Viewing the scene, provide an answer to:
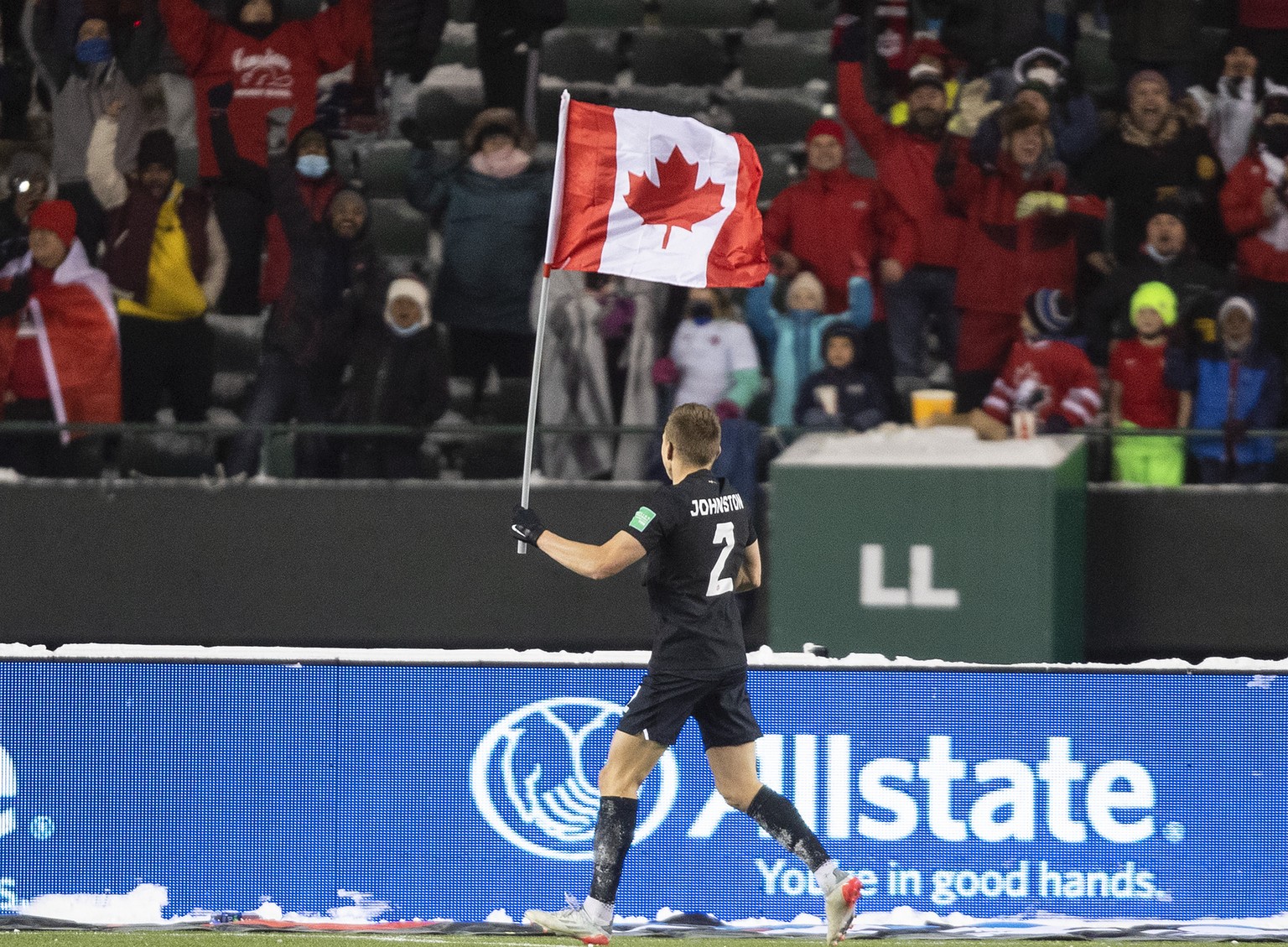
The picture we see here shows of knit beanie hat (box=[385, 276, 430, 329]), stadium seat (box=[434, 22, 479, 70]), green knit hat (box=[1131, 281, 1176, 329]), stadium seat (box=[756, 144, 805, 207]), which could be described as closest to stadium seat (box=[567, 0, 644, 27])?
stadium seat (box=[434, 22, 479, 70])

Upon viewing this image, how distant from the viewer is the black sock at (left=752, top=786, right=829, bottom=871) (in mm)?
6500

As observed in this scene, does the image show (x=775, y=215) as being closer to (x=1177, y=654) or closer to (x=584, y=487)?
(x=584, y=487)

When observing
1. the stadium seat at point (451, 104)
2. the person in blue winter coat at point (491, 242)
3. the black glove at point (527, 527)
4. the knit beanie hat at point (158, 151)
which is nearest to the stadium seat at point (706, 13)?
the stadium seat at point (451, 104)

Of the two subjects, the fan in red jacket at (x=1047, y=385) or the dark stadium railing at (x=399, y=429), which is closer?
the dark stadium railing at (x=399, y=429)

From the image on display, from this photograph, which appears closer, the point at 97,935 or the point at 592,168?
the point at 97,935

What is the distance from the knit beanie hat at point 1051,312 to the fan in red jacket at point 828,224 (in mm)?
938

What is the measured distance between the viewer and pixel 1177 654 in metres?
11.0

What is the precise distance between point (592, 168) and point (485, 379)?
A: 4.51 meters

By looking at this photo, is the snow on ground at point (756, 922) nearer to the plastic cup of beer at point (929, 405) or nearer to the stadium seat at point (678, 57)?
the plastic cup of beer at point (929, 405)

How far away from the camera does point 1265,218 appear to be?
449 inches

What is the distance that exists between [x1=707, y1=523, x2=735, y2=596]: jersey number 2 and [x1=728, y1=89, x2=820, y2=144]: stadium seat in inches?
257

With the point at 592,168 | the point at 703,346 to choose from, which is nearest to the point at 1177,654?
the point at 703,346

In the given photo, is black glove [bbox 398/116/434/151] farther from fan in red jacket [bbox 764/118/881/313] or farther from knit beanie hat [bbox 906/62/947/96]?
knit beanie hat [bbox 906/62/947/96]

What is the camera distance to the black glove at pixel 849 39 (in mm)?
12414
